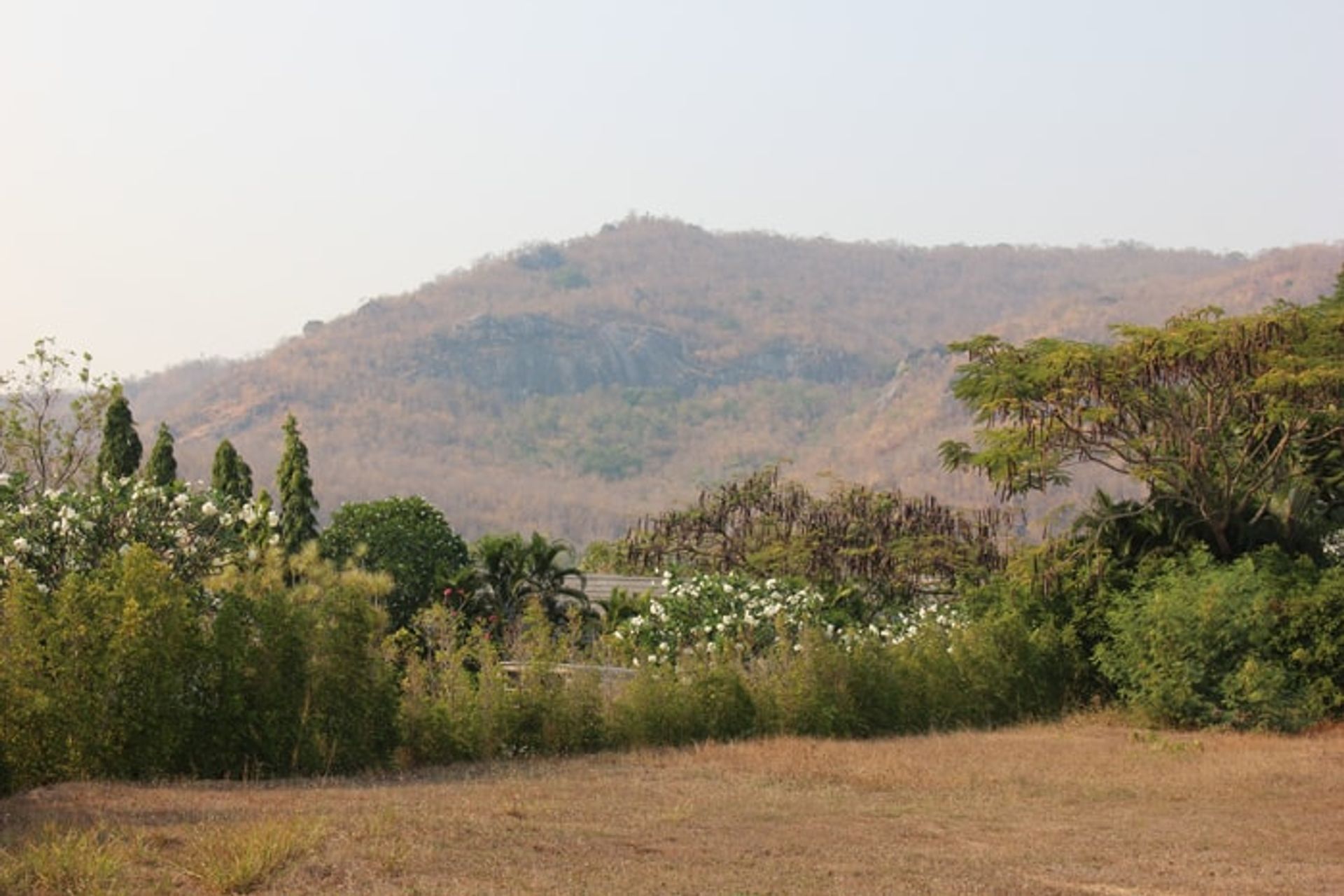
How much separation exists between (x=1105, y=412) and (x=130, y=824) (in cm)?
1403

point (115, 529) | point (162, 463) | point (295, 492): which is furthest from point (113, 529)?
point (295, 492)

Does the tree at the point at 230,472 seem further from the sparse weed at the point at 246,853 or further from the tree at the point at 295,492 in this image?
the sparse weed at the point at 246,853

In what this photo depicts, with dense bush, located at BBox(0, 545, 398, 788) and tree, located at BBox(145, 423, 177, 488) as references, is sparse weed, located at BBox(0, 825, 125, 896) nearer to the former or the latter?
dense bush, located at BBox(0, 545, 398, 788)

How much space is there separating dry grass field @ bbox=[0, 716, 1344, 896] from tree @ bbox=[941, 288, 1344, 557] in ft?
19.1

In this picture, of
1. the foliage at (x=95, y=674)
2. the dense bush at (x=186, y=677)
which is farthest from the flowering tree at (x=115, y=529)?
the foliage at (x=95, y=674)

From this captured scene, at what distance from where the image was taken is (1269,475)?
2008 cm

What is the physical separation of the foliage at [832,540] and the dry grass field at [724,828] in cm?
1120

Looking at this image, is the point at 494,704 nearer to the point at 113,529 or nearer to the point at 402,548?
the point at 113,529

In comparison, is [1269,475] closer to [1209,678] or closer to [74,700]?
[1209,678]

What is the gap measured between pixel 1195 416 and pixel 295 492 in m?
14.2

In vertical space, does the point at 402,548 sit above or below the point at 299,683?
above

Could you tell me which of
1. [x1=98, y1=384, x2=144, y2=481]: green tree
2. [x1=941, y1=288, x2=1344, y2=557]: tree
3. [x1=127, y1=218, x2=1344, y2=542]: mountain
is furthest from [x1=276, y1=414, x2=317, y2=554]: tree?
[x1=127, y1=218, x2=1344, y2=542]: mountain

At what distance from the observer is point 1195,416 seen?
65.7 ft

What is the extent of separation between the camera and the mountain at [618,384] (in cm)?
12256
